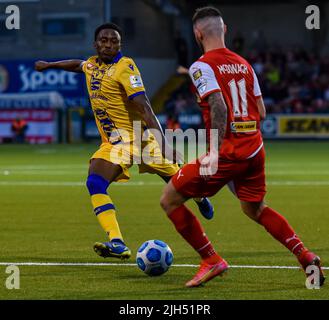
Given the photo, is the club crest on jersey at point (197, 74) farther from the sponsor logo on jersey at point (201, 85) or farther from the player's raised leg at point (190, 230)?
the player's raised leg at point (190, 230)

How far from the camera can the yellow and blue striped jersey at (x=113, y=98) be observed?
10.4 m

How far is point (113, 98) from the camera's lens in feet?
34.5

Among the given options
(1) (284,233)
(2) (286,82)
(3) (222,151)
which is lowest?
(1) (284,233)

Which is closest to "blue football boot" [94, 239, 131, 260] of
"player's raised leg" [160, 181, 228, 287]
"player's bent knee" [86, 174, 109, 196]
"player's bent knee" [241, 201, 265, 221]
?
"player's bent knee" [86, 174, 109, 196]

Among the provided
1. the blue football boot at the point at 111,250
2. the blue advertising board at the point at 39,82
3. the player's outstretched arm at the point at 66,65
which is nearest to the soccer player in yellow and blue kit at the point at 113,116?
the player's outstretched arm at the point at 66,65

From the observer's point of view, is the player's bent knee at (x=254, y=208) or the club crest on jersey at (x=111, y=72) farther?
the club crest on jersey at (x=111, y=72)

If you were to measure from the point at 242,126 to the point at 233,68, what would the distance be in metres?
→ 0.49

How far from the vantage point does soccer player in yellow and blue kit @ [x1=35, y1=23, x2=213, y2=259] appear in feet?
33.3

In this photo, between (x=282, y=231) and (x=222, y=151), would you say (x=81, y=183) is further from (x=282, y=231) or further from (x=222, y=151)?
(x=222, y=151)

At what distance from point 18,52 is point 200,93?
38.0 m

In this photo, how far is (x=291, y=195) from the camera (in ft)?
59.0

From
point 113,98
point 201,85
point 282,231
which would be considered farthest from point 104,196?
point 201,85
